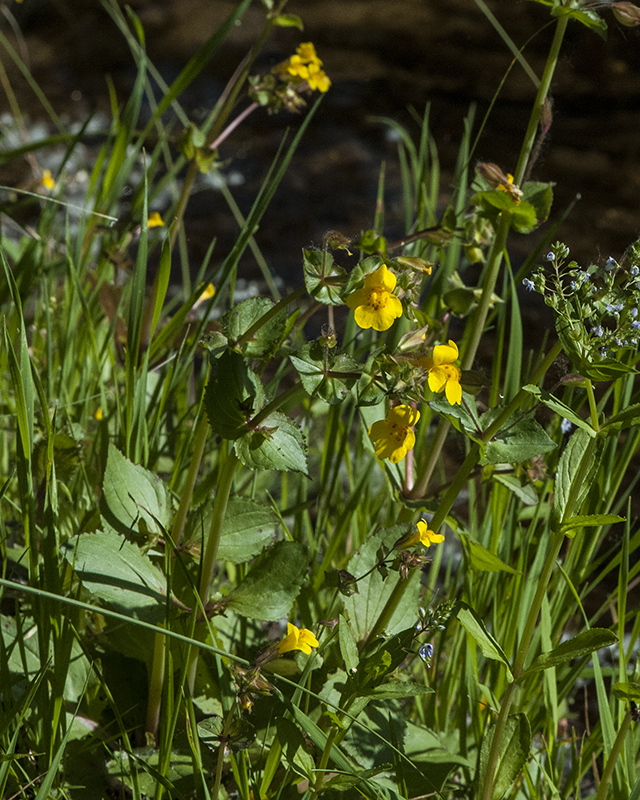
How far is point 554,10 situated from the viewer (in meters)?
0.96

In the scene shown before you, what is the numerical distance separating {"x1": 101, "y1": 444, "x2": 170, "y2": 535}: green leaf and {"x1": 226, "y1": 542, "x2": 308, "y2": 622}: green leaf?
137mm

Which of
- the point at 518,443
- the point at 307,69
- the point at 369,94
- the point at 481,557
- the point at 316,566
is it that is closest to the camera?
the point at 518,443

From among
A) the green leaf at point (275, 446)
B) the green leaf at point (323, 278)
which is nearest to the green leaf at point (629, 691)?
the green leaf at point (275, 446)

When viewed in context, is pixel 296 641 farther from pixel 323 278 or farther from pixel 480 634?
pixel 323 278

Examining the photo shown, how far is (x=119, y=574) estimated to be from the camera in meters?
0.96

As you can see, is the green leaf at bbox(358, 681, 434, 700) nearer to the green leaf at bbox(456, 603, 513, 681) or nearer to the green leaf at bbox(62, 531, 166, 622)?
the green leaf at bbox(456, 603, 513, 681)

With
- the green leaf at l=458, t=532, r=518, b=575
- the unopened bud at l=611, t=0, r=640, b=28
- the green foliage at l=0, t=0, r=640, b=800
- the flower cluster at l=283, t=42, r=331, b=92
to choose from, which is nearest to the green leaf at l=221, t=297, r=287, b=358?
the green foliage at l=0, t=0, r=640, b=800

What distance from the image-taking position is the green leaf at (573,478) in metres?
0.84

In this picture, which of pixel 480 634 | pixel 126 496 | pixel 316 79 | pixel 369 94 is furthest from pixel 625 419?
pixel 369 94

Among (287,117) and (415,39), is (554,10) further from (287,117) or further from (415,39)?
(415,39)

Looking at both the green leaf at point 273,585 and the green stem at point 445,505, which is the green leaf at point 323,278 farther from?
the green leaf at point 273,585

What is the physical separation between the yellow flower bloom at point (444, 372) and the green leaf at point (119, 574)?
0.44 metres

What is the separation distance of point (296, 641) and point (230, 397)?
287 millimetres

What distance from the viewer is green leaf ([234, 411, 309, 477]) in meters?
0.88
